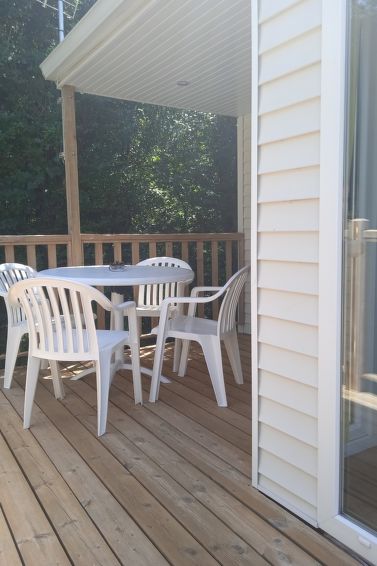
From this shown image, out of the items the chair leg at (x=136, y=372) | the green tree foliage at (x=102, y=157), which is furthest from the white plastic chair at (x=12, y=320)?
the green tree foliage at (x=102, y=157)

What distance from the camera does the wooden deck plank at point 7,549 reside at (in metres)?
1.55

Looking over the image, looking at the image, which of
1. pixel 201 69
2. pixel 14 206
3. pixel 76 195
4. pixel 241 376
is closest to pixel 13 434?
pixel 241 376

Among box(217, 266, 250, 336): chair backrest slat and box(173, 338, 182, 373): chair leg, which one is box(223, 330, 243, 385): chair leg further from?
box(173, 338, 182, 373): chair leg

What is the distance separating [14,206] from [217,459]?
6.12 meters

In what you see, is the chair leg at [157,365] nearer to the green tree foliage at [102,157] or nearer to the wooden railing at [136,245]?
the wooden railing at [136,245]

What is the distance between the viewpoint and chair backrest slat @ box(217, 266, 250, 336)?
2.88m

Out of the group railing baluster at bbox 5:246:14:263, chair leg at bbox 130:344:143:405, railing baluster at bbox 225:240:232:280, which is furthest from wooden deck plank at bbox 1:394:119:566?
railing baluster at bbox 225:240:232:280

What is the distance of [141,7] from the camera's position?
2670 mm

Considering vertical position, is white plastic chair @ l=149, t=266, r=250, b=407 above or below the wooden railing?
below

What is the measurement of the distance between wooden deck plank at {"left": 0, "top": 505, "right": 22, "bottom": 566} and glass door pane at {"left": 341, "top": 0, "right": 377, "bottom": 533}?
110cm

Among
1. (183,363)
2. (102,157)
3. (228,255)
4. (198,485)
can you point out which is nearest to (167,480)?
(198,485)

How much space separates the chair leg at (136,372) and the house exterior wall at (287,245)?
3.64ft

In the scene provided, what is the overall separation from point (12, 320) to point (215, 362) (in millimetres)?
1424

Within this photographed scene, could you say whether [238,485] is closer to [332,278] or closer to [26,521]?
[26,521]
